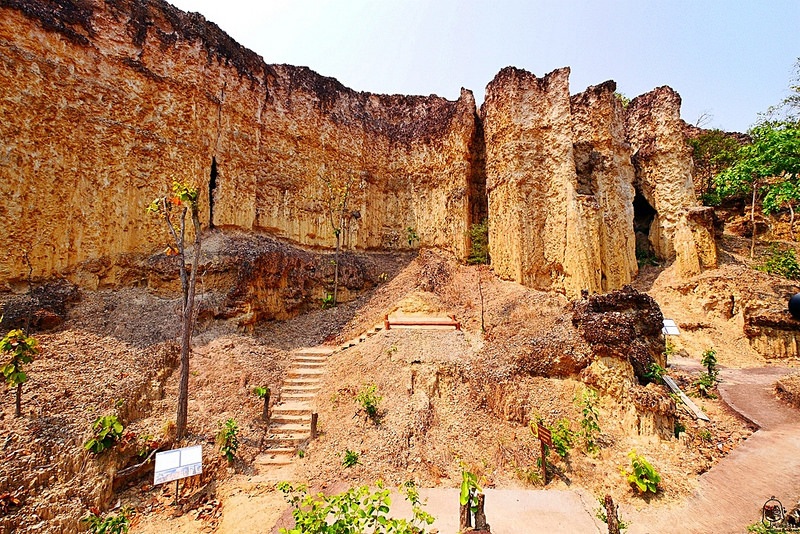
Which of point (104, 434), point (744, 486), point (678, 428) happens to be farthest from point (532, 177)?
point (104, 434)

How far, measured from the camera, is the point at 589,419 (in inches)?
350

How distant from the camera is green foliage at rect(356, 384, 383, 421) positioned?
9961mm

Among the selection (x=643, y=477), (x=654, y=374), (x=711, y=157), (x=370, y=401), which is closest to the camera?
(x=643, y=477)

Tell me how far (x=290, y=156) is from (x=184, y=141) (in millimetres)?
5795

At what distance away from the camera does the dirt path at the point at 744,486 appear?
20.5 ft

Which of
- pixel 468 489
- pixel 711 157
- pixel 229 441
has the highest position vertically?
pixel 711 157

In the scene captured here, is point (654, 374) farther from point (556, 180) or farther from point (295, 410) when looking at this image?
point (295, 410)

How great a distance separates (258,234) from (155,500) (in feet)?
47.1

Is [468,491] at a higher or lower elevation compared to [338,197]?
lower

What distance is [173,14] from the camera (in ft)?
57.1

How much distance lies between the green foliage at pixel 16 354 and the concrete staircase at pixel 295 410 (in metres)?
5.81

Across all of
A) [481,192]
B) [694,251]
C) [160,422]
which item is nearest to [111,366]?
[160,422]

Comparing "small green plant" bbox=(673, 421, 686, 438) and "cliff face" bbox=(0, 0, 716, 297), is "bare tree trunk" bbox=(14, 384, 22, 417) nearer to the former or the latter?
"cliff face" bbox=(0, 0, 716, 297)

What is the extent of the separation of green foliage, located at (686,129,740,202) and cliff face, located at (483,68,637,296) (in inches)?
361
